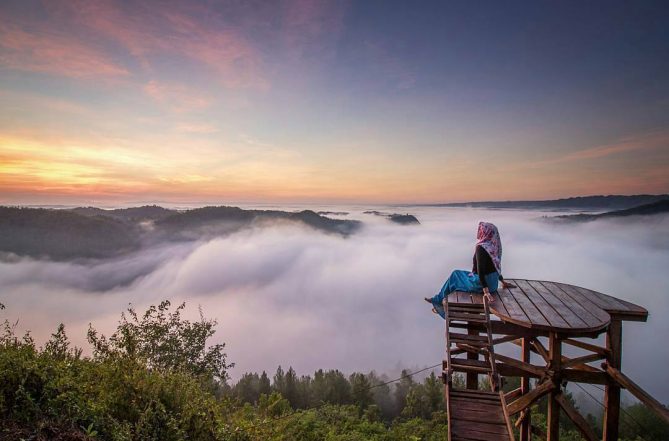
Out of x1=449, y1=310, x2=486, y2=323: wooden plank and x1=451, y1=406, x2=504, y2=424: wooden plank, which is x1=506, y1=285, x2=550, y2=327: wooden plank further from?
x1=451, y1=406, x2=504, y2=424: wooden plank

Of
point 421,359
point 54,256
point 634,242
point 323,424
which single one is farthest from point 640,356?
point 54,256

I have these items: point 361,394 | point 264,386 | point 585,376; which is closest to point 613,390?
point 585,376

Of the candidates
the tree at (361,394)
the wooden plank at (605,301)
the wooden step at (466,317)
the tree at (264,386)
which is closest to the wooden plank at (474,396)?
the wooden step at (466,317)

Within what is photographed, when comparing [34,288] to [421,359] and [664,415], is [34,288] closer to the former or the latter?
[421,359]

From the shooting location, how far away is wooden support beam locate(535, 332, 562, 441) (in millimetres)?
5813

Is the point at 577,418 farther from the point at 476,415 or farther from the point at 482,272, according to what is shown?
the point at 476,415

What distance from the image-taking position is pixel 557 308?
5.95 m

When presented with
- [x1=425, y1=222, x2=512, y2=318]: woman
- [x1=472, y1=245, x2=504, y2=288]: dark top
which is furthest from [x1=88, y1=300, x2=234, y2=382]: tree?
[x1=472, y1=245, x2=504, y2=288]: dark top

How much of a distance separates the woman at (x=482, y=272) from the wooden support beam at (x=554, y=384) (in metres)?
1.26

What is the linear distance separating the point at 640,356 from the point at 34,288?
951 ft

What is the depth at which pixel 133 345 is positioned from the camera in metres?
5.79

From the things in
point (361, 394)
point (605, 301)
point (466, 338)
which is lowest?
point (361, 394)

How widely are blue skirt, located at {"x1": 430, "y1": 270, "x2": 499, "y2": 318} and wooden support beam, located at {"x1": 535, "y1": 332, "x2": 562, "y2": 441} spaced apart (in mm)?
1423

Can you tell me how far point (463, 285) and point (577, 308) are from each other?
201 centimetres
